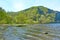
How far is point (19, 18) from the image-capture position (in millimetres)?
162750

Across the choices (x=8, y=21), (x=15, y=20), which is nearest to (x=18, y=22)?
(x=15, y=20)

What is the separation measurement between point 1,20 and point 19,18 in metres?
19.9

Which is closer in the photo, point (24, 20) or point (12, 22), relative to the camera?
point (12, 22)

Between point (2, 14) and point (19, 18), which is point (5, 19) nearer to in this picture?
point (2, 14)

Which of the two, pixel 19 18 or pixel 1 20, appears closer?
pixel 1 20

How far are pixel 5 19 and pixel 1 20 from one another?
3288 mm

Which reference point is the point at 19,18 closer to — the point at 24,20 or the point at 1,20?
the point at 24,20

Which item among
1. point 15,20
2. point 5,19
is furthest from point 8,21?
point 15,20

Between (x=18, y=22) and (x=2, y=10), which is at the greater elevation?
(x=2, y=10)

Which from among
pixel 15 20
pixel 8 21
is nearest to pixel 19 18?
pixel 15 20

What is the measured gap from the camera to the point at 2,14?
15300cm

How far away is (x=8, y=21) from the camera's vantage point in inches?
5886

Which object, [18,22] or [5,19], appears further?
[18,22]

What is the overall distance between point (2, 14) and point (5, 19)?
684cm
